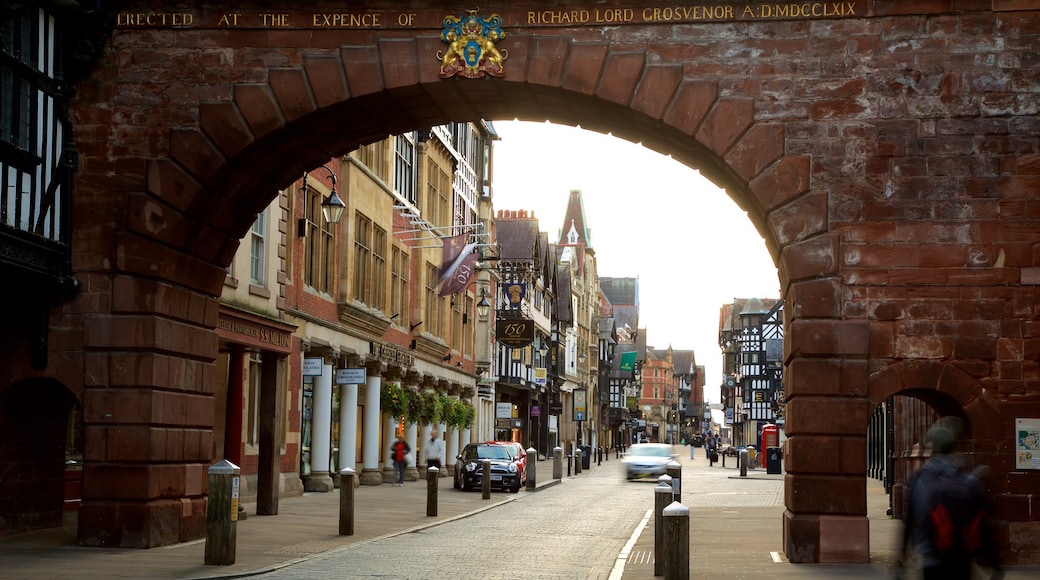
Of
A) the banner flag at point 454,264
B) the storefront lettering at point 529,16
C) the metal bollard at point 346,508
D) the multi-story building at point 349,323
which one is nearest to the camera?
the storefront lettering at point 529,16

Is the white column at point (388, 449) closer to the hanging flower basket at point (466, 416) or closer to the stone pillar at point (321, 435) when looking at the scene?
the hanging flower basket at point (466, 416)

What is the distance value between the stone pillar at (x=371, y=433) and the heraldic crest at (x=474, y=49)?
21780 millimetres

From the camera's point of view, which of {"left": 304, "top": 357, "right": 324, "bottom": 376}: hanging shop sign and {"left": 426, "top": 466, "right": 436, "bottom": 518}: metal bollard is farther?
{"left": 304, "top": 357, "right": 324, "bottom": 376}: hanging shop sign

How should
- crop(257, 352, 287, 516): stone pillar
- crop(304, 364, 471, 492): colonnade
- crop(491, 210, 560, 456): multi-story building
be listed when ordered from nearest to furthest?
crop(257, 352, 287, 516): stone pillar
crop(304, 364, 471, 492): colonnade
crop(491, 210, 560, 456): multi-story building

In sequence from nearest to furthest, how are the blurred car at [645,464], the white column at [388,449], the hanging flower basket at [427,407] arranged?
the white column at [388,449], the hanging flower basket at [427,407], the blurred car at [645,464]

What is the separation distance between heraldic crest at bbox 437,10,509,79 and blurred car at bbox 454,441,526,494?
20.6 m

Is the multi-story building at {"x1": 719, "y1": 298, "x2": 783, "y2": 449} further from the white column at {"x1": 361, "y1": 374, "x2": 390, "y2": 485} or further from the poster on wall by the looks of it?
the poster on wall

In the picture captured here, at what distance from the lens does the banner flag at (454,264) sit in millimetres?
41031

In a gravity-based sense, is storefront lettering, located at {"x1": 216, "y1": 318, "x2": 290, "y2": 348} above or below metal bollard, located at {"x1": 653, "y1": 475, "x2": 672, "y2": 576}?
above

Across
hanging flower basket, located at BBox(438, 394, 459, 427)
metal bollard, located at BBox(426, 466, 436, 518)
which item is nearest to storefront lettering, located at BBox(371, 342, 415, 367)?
hanging flower basket, located at BBox(438, 394, 459, 427)

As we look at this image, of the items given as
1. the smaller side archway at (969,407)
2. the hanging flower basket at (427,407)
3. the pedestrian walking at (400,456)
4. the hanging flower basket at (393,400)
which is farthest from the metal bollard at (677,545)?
the hanging flower basket at (427,407)

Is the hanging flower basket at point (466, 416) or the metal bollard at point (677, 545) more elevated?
the hanging flower basket at point (466, 416)

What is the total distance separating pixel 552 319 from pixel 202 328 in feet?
233

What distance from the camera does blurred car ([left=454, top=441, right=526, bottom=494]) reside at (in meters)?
37.8
